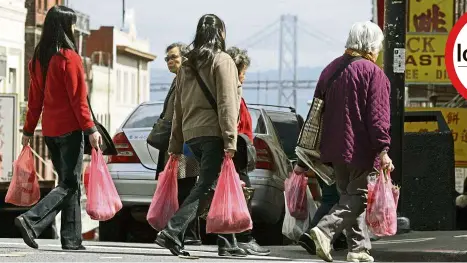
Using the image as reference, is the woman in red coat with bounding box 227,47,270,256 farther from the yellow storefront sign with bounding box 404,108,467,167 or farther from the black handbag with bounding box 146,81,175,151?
the yellow storefront sign with bounding box 404,108,467,167

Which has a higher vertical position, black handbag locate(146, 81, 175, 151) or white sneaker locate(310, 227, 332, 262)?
black handbag locate(146, 81, 175, 151)

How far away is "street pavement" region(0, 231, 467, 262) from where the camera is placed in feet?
Result: 37.6

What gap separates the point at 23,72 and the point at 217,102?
6399cm

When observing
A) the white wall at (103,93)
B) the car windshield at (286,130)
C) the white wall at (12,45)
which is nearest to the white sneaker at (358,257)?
the car windshield at (286,130)

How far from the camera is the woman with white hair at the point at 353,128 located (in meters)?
11.5

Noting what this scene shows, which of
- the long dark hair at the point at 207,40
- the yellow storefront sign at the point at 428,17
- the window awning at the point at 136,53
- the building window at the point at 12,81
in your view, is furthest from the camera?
the window awning at the point at 136,53

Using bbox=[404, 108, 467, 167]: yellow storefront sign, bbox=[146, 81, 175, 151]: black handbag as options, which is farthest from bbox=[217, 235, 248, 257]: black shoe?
bbox=[404, 108, 467, 167]: yellow storefront sign

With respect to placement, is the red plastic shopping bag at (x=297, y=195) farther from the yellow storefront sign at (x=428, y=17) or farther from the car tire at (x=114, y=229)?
the yellow storefront sign at (x=428, y=17)

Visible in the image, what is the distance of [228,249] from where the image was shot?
39.9 feet

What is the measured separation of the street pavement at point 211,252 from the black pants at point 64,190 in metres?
0.23

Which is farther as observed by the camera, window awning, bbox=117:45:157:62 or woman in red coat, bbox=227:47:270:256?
window awning, bbox=117:45:157:62

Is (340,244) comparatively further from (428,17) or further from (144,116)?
(428,17)

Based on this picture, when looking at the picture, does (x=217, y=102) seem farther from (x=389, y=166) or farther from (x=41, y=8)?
(x=41, y=8)

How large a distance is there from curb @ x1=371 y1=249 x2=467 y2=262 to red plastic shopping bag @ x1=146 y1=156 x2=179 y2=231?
1.58m
